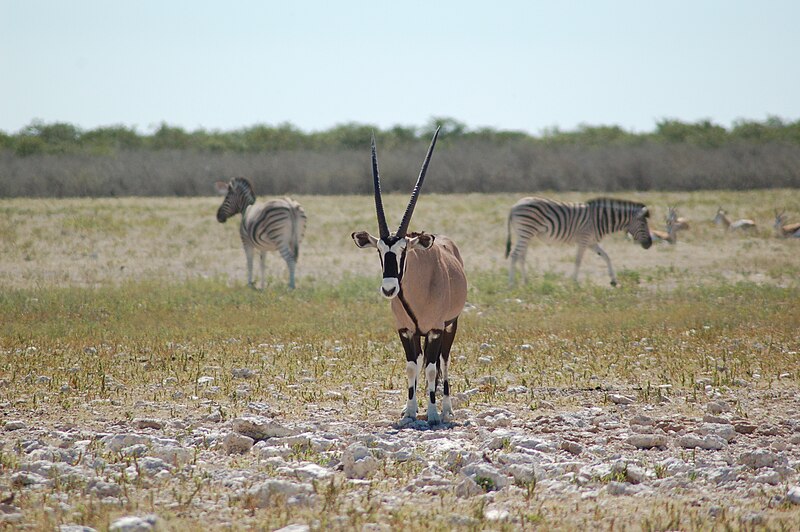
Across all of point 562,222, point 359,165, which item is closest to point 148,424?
point 562,222

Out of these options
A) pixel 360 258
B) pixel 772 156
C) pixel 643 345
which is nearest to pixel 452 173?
pixel 772 156

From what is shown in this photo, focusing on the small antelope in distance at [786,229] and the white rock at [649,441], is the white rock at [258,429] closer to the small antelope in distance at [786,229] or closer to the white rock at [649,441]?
the white rock at [649,441]

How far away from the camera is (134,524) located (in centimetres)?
576

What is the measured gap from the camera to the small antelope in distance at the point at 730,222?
95.0 ft

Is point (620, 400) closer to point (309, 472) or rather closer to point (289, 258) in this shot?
point (309, 472)

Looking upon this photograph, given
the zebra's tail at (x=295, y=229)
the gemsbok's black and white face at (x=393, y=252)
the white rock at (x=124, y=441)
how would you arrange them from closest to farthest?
the white rock at (x=124, y=441), the gemsbok's black and white face at (x=393, y=252), the zebra's tail at (x=295, y=229)

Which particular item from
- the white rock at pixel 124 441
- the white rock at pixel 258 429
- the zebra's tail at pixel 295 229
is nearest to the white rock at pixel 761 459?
the white rock at pixel 258 429

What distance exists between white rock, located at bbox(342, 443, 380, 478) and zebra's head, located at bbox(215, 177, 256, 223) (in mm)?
17026

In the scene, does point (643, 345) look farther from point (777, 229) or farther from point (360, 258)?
point (777, 229)

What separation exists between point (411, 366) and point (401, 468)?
6.40 feet

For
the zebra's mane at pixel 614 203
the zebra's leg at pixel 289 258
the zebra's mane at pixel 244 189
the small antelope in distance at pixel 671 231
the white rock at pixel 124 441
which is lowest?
the white rock at pixel 124 441

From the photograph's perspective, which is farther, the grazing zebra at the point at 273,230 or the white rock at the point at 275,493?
the grazing zebra at the point at 273,230

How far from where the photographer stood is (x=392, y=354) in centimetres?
1245

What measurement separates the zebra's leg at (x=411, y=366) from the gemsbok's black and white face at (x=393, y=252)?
747mm
